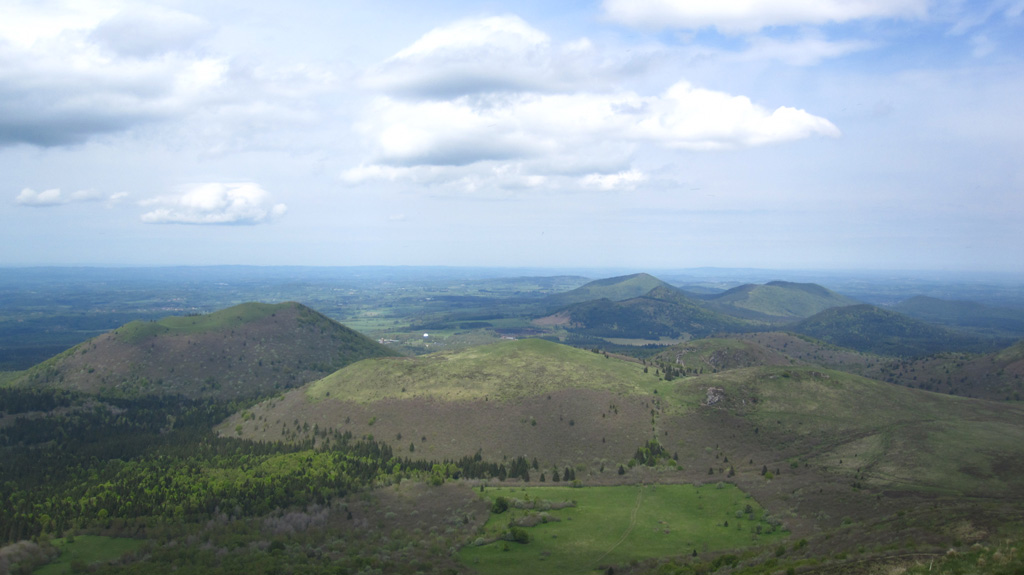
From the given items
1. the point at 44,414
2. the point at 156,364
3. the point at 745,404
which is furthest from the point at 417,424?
the point at 156,364

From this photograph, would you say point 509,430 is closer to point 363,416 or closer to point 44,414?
point 363,416

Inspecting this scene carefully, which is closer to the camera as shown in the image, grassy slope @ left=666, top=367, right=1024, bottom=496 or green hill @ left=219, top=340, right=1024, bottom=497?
grassy slope @ left=666, top=367, right=1024, bottom=496

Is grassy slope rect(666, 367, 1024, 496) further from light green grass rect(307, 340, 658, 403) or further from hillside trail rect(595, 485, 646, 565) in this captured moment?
hillside trail rect(595, 485, 646, 565)

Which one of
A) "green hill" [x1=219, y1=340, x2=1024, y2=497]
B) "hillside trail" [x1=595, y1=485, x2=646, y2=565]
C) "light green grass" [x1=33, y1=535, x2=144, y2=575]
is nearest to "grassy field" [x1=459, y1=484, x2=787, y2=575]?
"hillside trail" [x1=595, y1=485, x2=646, y2=565]

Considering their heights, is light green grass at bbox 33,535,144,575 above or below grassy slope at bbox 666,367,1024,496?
below

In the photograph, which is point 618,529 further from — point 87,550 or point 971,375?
point 971,375

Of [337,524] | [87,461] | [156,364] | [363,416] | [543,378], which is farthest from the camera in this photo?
[156,364]
